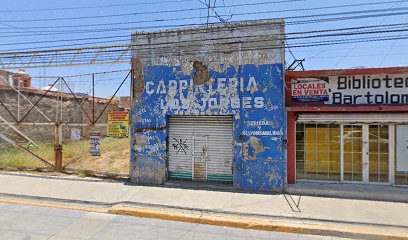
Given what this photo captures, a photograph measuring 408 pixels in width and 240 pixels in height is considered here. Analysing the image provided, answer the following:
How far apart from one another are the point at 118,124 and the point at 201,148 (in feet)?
10.0

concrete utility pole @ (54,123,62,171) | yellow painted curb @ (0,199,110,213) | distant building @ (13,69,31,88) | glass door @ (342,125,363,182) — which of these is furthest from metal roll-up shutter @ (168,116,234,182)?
distant building @ (13,69,31,88)

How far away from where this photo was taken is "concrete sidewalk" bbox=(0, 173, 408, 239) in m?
5.39

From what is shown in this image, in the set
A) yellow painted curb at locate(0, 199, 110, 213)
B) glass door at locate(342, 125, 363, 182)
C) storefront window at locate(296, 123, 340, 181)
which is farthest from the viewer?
storefront window at locate(296, 123, 340, 181)

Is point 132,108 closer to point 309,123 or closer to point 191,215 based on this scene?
point 191,215

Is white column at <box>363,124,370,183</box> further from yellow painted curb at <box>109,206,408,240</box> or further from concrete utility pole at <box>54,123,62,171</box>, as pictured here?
concrete utility pole at <box>54,123,62,171</box>

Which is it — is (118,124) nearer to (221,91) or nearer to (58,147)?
(58,147)

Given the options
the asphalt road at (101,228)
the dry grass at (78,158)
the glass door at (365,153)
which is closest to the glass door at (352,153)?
the glass door at (365,153)

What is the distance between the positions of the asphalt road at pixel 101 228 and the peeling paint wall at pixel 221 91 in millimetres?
2552

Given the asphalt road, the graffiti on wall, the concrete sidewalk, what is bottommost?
the asphalt road

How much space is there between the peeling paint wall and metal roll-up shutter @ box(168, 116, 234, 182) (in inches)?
11.9

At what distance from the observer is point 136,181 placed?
827 cm

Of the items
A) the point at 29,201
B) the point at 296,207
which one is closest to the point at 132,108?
the point at 29,201

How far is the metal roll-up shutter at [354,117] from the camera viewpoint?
7008mm

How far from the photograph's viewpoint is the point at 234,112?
7.60 m
